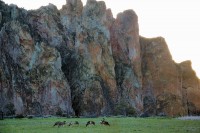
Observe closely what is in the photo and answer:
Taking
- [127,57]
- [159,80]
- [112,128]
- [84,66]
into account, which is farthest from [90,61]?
[112,128]

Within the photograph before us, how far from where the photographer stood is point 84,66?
13012 cm

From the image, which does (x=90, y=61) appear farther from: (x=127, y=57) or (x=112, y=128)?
(x=112, y=128)

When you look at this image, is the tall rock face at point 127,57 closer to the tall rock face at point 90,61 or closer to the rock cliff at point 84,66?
the rock cliff at point 84,66

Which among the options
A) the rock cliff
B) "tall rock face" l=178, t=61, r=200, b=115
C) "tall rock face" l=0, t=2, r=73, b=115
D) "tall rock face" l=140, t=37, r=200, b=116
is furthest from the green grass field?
"tall rock face" l=178, t=61, r=200, b=115

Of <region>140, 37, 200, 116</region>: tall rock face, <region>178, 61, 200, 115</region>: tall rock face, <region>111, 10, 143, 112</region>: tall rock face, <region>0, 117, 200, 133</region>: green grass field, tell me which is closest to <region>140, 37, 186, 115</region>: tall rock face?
<region>140, 37, 200, 116</region>: tall rock face

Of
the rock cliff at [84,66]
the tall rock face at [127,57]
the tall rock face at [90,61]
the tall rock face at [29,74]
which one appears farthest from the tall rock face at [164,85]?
the tall rock face at [29,74]

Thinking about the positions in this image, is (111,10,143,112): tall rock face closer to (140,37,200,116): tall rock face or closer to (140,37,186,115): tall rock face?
(140,37,186,115): tall rock face

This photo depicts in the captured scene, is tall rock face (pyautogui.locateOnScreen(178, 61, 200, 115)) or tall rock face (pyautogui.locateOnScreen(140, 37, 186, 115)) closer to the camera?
tall rock face (pyautogui.locateOnScreen(140, 37, 186, 115))

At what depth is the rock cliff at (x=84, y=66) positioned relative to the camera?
115819mm

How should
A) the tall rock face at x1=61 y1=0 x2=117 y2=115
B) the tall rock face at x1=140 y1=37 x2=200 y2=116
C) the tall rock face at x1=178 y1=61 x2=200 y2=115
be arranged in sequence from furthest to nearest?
1. the tall rock face at x1=178 y1=61 x2=200 y2=115
2. the tall rock face at x1=140 y1=37 x2=200 y2=116
3. the tall rock face at x1=61 y1=0 x2=117 y2=115

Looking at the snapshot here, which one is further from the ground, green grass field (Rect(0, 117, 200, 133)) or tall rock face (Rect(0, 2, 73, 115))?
tall rock face (Rect(0, 2, 73, 115))

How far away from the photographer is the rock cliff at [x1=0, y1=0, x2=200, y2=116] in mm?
115819

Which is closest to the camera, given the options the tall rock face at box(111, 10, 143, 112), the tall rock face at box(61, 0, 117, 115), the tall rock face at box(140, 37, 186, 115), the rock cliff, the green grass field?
the green grass field

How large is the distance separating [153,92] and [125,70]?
20.0 m
